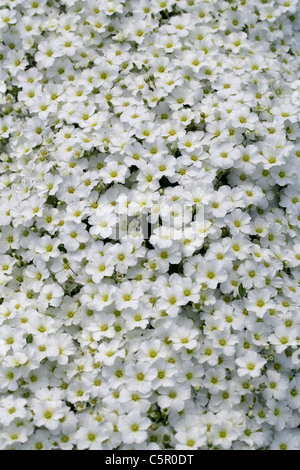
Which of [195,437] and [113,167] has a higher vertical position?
[113,167]

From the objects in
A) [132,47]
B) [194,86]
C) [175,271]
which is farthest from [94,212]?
[132,47]

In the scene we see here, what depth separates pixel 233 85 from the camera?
3.61m

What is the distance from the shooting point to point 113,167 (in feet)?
10.9

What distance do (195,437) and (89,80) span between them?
2208 millimetres

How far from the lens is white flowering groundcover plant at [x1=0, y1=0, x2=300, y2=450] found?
9.36 ft

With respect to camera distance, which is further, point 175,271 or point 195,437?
point 175,271

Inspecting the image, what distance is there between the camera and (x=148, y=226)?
3211 mm

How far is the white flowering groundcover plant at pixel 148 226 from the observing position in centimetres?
285

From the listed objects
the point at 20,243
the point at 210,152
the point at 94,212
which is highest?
the point at 210,152
